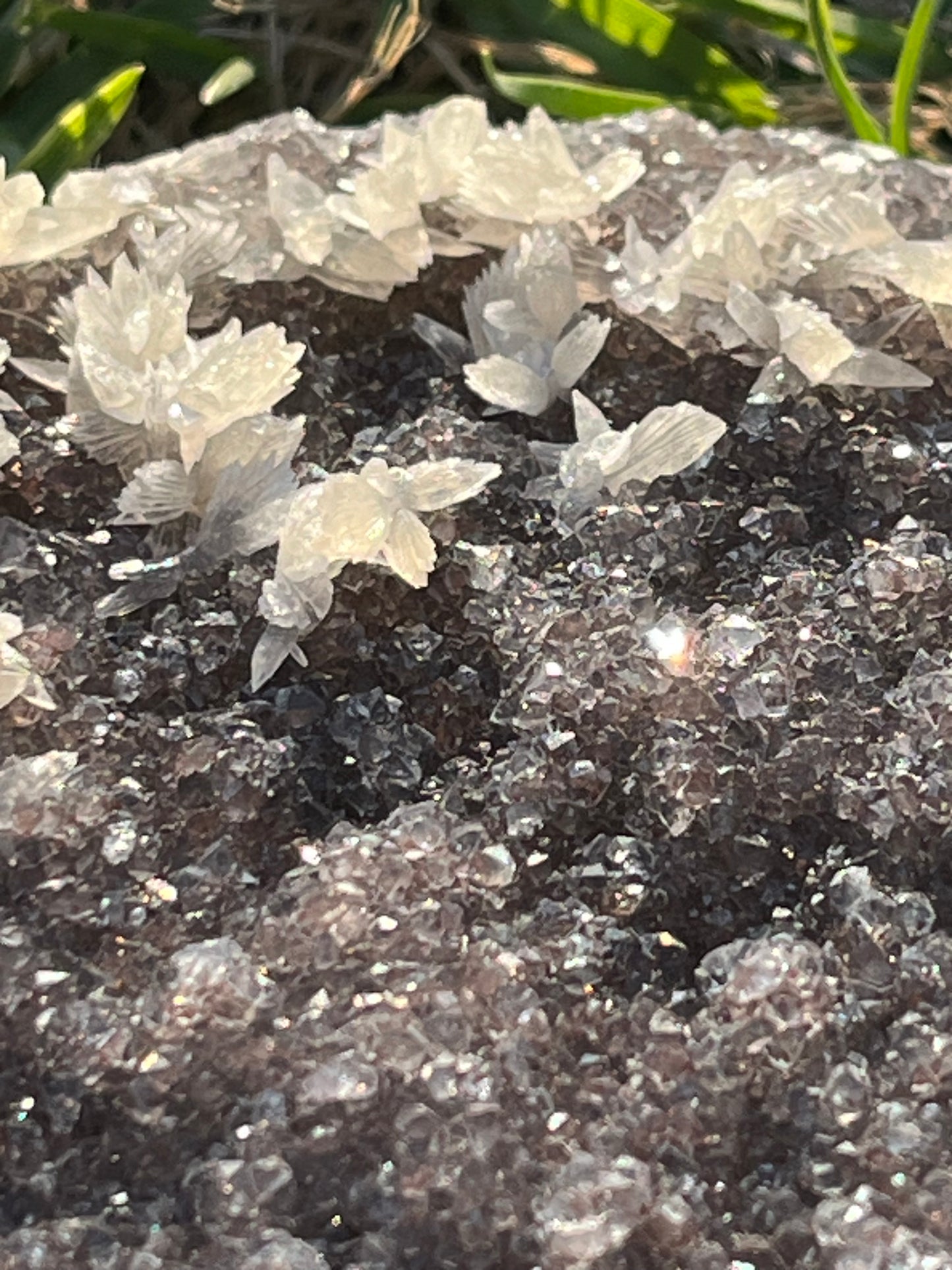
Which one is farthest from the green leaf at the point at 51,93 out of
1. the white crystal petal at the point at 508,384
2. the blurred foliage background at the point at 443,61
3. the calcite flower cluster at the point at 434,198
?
the white crystal petal at the point at 508,384

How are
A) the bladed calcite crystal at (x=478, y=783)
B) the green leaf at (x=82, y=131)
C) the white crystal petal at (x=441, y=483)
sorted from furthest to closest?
the green leaf at (x=82, y=131) < the white crystal petal at (x=441, y=483) < the bladed calcite crystal at (x=478, y=783)

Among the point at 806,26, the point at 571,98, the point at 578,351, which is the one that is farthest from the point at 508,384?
the point at 806,26

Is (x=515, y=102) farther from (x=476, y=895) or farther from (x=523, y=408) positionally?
(x=476, y=895)

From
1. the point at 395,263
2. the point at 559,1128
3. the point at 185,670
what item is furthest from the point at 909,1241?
the point at 395,263

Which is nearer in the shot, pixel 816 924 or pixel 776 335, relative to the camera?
pixel 816 924

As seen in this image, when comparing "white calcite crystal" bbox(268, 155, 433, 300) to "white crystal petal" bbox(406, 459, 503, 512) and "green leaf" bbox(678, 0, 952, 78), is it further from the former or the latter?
"green leaf" bbox(678, 0, 952, 78)

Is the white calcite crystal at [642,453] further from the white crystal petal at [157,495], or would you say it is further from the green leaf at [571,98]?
the green leaf at [571,98]

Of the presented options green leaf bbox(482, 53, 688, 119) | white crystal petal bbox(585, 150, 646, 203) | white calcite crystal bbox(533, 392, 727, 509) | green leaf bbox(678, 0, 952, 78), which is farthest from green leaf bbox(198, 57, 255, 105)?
white calcite crystal bbox(533, 392, 727, 509)
